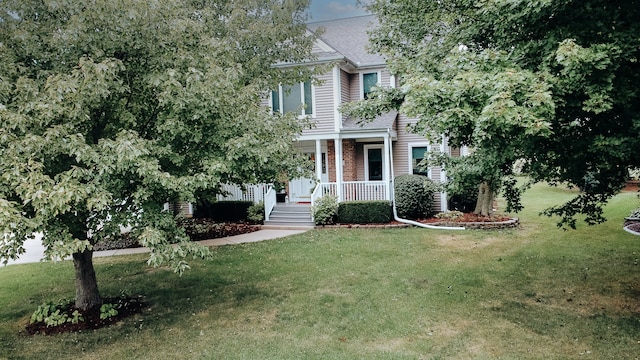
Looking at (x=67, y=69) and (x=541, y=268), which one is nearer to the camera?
(x=67, y=69)

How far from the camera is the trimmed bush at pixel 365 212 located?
15.1 m

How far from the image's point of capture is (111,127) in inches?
281

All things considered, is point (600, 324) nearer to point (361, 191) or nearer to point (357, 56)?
point (361, 191)

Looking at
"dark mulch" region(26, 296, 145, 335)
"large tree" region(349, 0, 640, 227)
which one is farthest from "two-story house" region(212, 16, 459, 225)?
"large tree" region(349, 0, 640, 227)

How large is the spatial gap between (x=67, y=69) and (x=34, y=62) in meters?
0.59

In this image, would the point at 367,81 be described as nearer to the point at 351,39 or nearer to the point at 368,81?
the point at 368,81

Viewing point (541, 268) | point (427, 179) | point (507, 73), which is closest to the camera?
point (507, 73)

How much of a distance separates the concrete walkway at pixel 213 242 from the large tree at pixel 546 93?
8.59 meters

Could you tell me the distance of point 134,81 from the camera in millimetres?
6738

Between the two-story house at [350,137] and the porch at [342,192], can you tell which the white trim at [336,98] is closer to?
the two-story house at [350,137]

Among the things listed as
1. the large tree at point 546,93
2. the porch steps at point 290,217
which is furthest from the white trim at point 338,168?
the large tree at point 546,93

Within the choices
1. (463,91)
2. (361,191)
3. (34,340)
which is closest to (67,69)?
(34,340)

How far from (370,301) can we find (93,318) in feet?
15.8

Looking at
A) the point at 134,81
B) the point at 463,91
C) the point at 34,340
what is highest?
the point at 134,81
